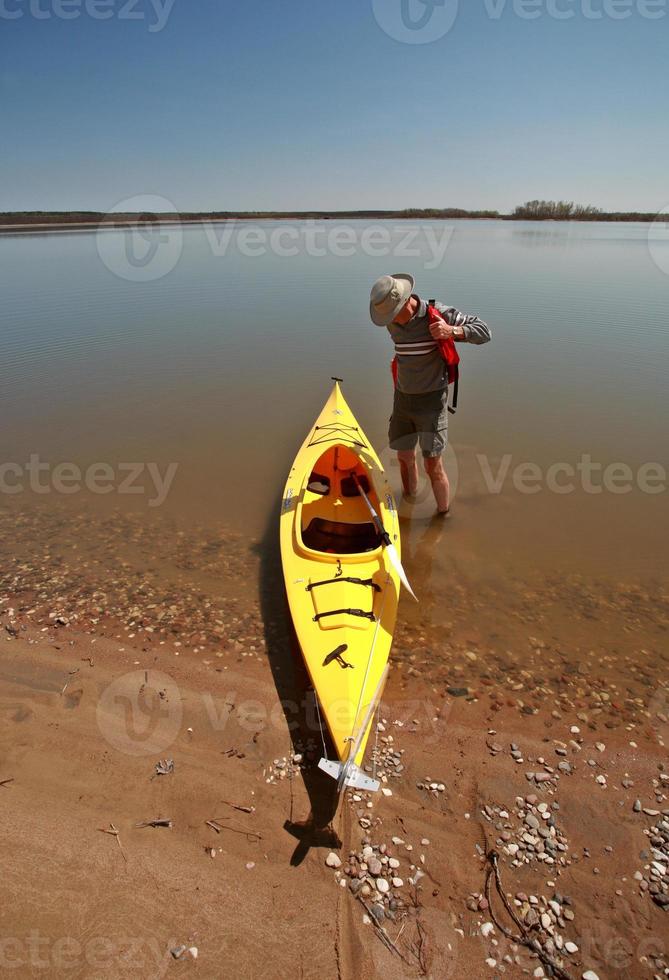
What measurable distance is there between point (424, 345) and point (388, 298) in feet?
2.15

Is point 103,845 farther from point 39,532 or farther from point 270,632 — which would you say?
point 39,532

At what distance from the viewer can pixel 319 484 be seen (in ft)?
19.4

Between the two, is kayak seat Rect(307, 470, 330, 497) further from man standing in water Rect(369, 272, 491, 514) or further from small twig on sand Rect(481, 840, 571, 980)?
small twig on sand Rect(481, 840, 571, 980)

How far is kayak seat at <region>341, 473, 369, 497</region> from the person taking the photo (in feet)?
18.8

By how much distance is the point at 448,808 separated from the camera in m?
3.14

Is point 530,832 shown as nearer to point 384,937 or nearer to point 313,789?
point 384,937

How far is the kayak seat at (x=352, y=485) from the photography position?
18.8 feet

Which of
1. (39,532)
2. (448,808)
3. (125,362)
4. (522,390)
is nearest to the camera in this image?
(448,808)

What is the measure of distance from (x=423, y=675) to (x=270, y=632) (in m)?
1.37

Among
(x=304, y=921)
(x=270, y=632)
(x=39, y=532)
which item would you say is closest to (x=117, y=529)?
(x=39, y=532)

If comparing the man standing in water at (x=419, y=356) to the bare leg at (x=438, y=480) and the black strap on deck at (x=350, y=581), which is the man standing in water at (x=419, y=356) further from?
the black strap on deck at (x=350, y=581)

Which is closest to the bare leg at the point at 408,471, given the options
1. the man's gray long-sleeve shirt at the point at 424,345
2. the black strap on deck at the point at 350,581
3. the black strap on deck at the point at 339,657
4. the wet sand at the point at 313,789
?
the man's gray long-sleeve shirt at the point at 424,345

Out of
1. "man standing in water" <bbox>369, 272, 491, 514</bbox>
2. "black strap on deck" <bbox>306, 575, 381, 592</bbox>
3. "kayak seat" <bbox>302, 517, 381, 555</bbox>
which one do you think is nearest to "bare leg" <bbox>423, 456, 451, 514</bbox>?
"man standing in water" <bbox>369, 272, 491, 514</bbox>

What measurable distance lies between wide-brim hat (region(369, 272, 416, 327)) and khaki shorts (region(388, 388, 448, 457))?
3.07ft
